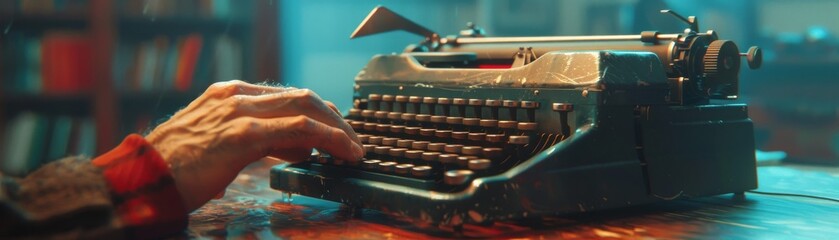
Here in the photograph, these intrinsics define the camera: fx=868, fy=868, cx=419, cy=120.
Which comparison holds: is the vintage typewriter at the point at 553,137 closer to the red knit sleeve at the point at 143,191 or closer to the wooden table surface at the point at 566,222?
the wooden table surface at the point at 566,222

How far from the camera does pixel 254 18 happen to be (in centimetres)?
379

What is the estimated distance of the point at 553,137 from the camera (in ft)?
4.24

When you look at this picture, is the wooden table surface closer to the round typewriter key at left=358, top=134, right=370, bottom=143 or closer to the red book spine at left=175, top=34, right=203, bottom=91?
the round typewriter key at left=358, top=134, right=370, bottom=143

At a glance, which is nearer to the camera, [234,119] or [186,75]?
[234,119]

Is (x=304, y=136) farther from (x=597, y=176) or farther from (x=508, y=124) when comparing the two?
(x=597, y=176)

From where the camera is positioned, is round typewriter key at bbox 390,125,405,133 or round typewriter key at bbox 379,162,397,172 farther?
round typewriter key at bbox 390,125,405,133

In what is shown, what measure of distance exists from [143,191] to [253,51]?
9.07ft

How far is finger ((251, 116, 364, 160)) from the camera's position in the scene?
122cm

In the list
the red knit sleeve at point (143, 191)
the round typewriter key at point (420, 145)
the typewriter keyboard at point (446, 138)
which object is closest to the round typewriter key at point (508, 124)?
the typewriter keyboard at point (446, 138)

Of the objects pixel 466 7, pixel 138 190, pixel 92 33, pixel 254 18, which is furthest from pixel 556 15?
pixel 138 190

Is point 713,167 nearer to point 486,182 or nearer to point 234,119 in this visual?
point 486,182

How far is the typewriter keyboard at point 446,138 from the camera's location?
3.96 ft

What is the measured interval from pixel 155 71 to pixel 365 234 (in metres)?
2.62

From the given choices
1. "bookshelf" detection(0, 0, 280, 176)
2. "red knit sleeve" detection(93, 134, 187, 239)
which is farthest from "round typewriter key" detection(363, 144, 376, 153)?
"bookshelf" detection(0, 0, 280, 176)
